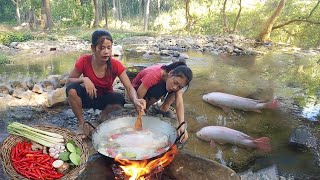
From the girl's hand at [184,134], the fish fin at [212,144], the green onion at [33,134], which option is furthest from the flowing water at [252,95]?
the green onion at [33,134]

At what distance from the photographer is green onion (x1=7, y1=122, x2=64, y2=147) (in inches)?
95.4

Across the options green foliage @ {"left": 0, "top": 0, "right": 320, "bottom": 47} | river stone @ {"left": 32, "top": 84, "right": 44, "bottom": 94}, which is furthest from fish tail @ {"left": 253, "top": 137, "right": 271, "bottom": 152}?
green foliage @ {"left": 0, "top": 0, "right": 320, "bottom": 47}

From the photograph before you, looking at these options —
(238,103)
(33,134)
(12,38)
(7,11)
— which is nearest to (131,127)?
(33,134)

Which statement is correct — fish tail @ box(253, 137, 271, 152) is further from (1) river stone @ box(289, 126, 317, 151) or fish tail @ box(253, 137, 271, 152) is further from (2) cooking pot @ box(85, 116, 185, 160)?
(2) cooking pot @ box(85, 116, 185, 160)

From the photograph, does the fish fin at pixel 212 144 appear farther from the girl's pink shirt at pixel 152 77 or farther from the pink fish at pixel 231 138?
the girl's pink shirt at pixel 152 77

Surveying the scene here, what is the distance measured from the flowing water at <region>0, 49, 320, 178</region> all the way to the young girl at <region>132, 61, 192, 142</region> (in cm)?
82

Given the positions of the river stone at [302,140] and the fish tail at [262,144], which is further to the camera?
the river stone at [302,140]

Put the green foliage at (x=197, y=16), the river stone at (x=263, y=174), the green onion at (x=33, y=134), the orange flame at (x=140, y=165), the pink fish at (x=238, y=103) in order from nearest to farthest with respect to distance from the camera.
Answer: the orange flame at (x=140, y=165)
the green onion at (x=33, y=134)
the river stone at (x=263, y=174)
the pink fish at (x=238, y=103)
the green foliage at (x=197, y=16)

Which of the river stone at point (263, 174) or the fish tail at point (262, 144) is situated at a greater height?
the fish tail at point (262, 144)

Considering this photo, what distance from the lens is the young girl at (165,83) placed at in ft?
Result: 10.7

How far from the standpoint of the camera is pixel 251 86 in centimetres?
750

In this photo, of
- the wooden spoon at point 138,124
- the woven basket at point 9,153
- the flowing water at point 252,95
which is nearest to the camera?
the woven basket at point 9,153

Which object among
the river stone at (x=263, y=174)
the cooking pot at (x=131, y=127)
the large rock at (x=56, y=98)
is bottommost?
the river stone at (x=263, y=174)

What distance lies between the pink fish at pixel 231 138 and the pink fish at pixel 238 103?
130cm
